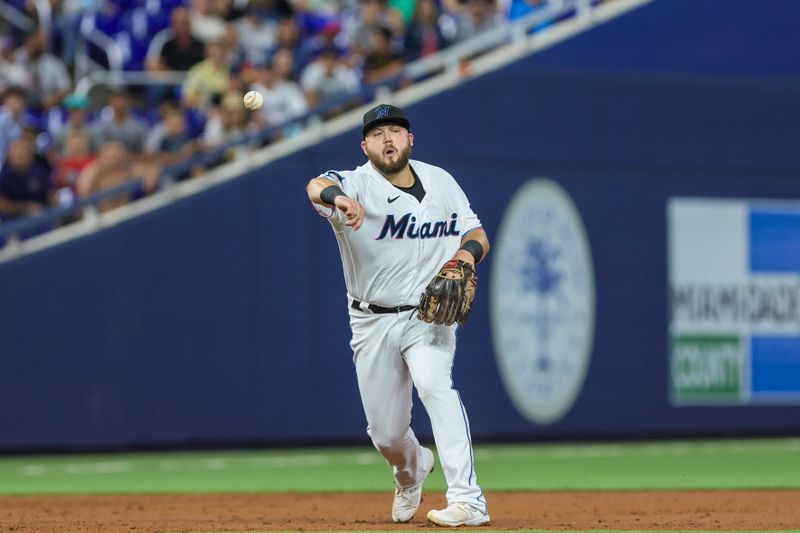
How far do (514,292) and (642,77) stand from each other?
3015 millimetres

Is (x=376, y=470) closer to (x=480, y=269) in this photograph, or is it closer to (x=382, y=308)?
(x=480, y=269)

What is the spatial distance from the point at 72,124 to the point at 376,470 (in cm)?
468

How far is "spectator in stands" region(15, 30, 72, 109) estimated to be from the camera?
1597cm

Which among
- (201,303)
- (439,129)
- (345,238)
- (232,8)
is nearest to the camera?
(345,238)

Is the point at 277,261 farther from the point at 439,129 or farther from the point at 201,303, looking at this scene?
the point at 439,129

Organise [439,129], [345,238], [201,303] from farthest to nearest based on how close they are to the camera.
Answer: [439,129], [201,303], [345,238]

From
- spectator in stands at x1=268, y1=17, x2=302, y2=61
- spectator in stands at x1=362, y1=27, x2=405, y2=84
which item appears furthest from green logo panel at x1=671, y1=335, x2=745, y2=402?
spectator in stands at x1=268, y1=17, x2=302, y2=61

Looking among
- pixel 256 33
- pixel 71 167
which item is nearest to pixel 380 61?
pixel 256 33

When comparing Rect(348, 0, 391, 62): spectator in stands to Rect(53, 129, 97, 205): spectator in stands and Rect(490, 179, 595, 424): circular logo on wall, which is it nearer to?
Rect(490, 179, 595, 424): circular logo on wall

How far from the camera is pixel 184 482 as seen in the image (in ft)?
39.0

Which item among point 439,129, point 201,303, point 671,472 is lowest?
point 671,472

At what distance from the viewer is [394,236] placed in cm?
795

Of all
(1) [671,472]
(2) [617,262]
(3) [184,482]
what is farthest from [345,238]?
(2) [617,262]

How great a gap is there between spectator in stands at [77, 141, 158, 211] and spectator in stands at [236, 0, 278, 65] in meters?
2.32
